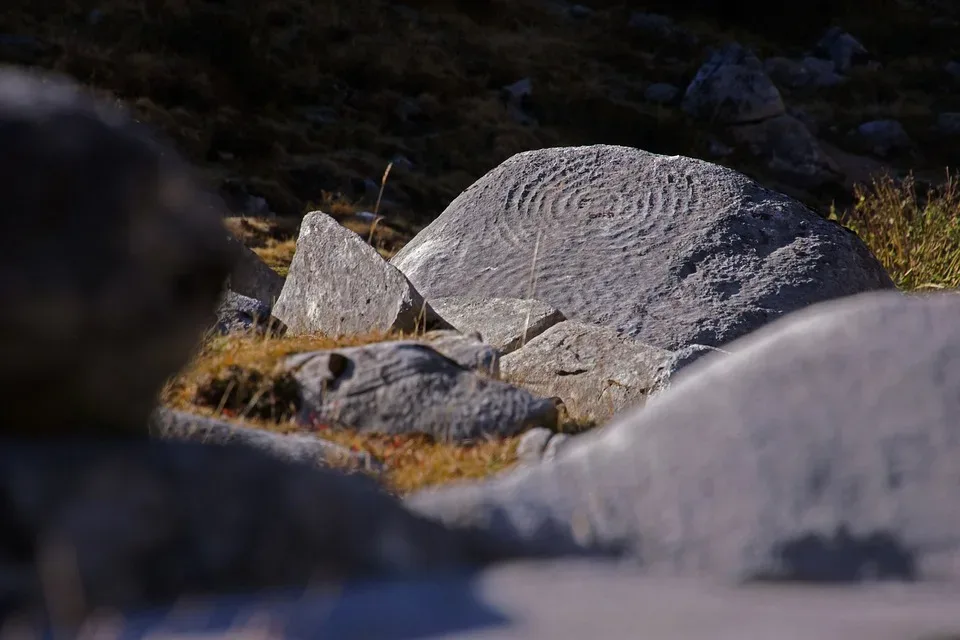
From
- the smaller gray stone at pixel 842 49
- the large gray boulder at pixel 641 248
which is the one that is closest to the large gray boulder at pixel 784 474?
the large gray boulder at pixel 641 248

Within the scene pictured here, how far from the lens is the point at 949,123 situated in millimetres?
24656

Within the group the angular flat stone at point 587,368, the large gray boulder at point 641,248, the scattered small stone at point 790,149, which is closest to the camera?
the angular flat stone at point 587,368

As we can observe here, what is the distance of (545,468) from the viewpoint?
269 cm

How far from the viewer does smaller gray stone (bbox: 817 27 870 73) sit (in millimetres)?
27750

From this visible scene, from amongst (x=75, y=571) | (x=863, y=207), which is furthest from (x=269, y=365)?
(x=863, y=207)

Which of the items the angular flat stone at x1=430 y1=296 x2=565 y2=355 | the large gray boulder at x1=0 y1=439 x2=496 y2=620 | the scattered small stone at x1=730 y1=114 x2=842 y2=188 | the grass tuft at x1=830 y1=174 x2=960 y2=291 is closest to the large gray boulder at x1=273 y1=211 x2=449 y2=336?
the angular flat stone at x1=430 y1=296 x2=565 y2=355

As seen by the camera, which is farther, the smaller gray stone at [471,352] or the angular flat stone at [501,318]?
the angular flat stone at [501,318]

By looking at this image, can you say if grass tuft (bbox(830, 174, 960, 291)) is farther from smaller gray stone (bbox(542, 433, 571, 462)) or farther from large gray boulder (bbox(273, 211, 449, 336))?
smaller gray stone (bbox(542, 433, 571, 462))

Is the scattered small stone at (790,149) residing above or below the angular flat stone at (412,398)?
below

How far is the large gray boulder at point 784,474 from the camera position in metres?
2.40

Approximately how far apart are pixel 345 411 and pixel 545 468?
188 centimetres

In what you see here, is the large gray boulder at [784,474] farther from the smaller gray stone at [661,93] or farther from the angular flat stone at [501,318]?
the smaller gray stone at [661,93]

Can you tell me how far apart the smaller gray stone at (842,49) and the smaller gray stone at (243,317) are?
77.9 ft

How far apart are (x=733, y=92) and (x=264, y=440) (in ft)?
65.7
